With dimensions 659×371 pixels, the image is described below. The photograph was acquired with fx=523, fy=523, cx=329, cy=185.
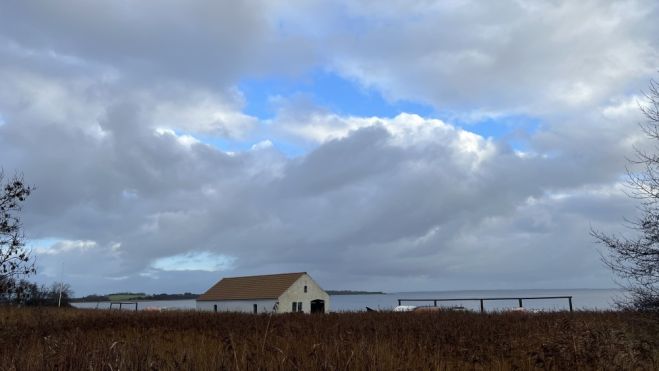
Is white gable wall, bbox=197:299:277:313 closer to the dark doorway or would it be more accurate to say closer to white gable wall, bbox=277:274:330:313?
white gable wall, bbox=277:274:330:313

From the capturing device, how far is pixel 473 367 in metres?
6.63

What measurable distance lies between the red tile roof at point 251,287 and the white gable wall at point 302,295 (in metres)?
0.66

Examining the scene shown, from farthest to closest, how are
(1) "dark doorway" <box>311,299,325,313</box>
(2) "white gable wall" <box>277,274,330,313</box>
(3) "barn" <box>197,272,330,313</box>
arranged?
(1) "dark doorway" <box>311,299,325,313</box>
(3) "barn" <box>197,272,330,313</box>
(2) "white gable wall" <box>277,274,330,313</box>

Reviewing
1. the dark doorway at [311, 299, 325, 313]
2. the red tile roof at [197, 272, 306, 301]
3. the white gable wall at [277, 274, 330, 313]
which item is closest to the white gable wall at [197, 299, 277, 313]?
the red tile roof at [197, 272, 306, 301]

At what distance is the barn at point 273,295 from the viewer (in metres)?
64.4

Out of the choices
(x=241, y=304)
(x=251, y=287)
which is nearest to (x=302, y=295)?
(x=251, y=287)

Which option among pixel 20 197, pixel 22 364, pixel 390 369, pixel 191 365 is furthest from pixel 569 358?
pixel 20 197

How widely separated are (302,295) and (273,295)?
427 centimetres

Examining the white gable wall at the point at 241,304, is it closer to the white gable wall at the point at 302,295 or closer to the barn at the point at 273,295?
the barn at the point at 273,295

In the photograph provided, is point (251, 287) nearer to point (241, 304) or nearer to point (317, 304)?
point (241, 304)

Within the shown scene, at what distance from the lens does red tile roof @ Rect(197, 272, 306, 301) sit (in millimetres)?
65562

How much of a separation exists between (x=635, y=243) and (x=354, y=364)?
1046 cm

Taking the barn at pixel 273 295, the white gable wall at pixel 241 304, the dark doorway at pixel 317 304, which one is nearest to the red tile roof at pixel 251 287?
the barn at pixel 273 295

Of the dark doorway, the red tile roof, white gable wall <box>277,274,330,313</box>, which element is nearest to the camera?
white gable wall <box>277,274,330,313</box>
